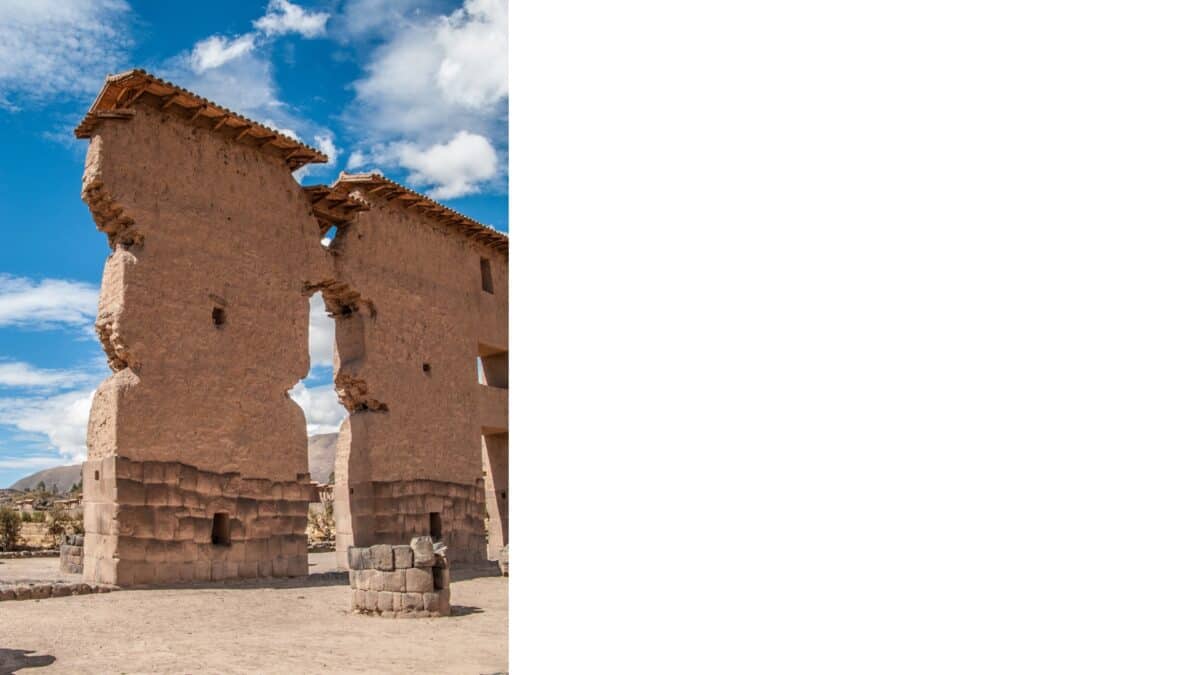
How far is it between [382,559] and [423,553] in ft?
1.51

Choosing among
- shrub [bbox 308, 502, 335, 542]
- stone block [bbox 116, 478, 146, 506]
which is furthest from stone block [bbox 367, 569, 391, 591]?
shrub [bbox 308, 502, 335, 542]

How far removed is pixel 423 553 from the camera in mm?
9594

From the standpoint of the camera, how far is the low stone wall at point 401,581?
372 inches

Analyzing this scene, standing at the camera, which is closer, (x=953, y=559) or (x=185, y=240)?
(x=953, y=559)

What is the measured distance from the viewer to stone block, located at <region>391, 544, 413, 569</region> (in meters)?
9.56

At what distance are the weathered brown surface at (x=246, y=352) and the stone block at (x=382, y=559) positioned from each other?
2.65 m

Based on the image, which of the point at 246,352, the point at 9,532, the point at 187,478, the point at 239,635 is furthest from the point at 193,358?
the point at 9,532

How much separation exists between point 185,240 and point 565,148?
11.2m

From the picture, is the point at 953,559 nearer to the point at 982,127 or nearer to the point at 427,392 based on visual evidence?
the point at 982,127

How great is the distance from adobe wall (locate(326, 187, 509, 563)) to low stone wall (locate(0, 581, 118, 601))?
4.29 meters

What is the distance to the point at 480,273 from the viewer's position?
17.3 metres

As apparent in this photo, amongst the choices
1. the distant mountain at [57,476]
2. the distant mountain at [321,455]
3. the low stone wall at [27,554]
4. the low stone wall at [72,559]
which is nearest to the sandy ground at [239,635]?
the low stone wall at [72,559]

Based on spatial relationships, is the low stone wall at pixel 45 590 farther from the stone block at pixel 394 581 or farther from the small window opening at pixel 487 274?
the small window opening at pixel 487 274

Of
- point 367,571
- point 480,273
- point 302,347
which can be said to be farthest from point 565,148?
point 480,273
